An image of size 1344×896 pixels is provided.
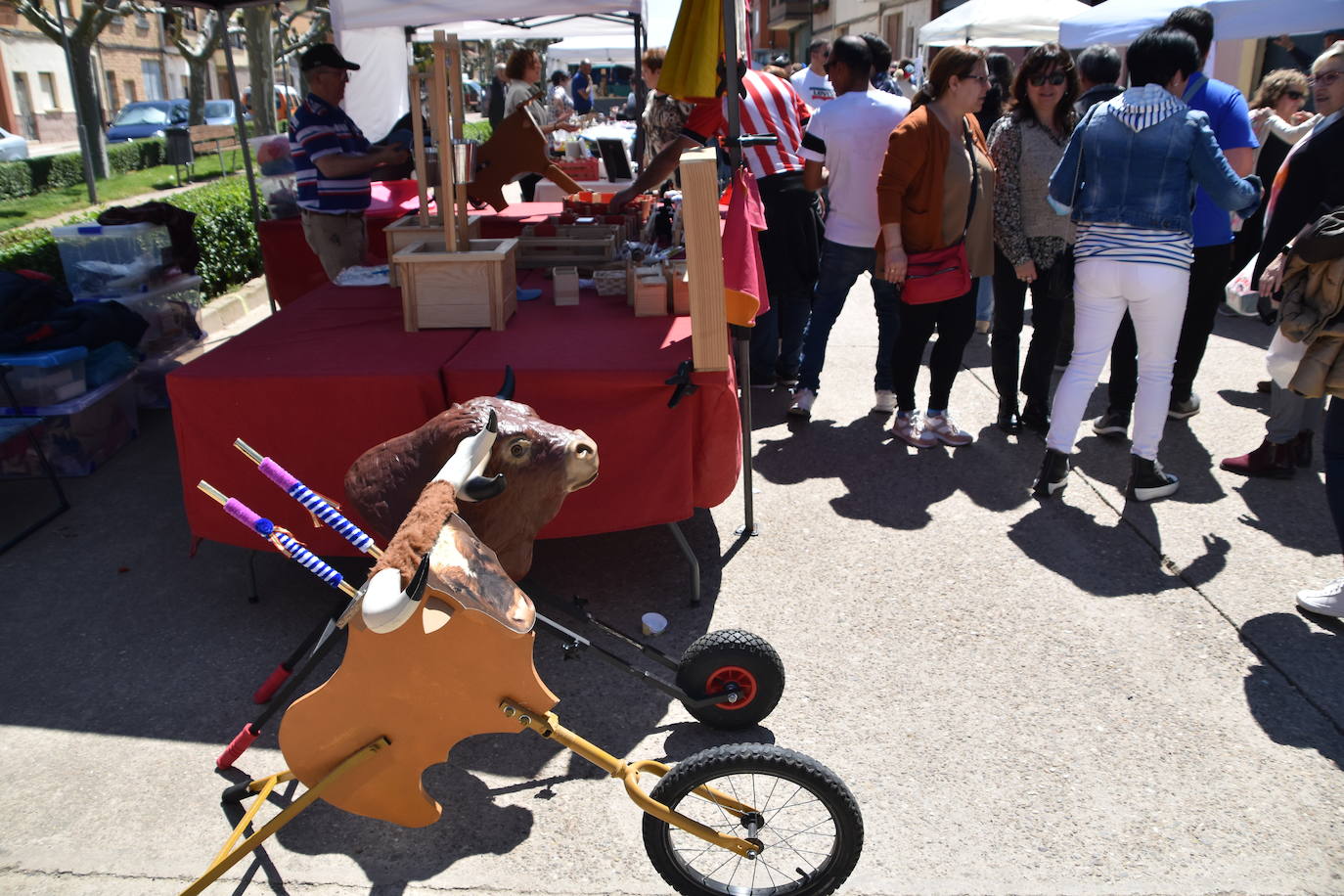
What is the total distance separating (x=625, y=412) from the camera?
130 inches

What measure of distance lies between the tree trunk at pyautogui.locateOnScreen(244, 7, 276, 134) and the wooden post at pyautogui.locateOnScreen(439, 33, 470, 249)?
52.5 ft

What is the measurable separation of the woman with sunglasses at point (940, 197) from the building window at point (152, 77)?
161 feet

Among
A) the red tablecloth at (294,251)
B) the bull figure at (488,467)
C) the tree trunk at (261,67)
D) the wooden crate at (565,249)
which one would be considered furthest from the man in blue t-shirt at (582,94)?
the bull figure at (488,467)

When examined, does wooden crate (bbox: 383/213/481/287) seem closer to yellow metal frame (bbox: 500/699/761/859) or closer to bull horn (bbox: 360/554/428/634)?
yellow metal frame (bbox: 500/699/761/859)

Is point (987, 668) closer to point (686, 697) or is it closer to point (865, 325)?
point (686, 697)

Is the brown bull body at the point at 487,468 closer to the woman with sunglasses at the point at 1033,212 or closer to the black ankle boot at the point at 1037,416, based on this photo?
the woman with sunglasses at the point at 1033,212

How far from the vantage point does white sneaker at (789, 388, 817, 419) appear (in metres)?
5.27

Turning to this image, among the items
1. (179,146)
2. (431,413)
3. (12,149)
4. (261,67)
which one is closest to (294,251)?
(431,413)

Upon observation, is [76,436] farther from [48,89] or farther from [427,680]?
[48,89]

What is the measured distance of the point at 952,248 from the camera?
4469 millimetres

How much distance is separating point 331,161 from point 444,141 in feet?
7.07

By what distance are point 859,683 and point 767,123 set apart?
9.95 ft

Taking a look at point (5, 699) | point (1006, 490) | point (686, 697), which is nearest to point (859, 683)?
point (686, 697)

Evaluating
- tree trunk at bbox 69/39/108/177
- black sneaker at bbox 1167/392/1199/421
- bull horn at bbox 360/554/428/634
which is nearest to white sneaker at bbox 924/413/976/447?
black sneaker at bbox 1167/392/1199/421
